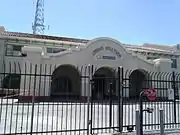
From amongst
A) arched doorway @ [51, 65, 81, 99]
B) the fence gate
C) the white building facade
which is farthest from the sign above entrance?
the fence gate

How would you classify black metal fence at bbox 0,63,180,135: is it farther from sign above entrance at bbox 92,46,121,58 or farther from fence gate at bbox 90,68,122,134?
sign above entrance at bbox 92,46,121,58

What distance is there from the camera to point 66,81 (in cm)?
3256

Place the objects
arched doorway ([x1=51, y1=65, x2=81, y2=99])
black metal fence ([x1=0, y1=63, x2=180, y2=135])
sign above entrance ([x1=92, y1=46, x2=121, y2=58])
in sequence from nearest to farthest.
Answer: black metal fence ([x1=0, y1=63, x2=180, y2=135])
sign above entrance ([x1=92, y1=46, x2=121, y2=58])
arched doorway ([x1=51, y1=65, x2=81, y2=99])

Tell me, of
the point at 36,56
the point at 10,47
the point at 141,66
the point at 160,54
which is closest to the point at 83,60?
the point at 36,56

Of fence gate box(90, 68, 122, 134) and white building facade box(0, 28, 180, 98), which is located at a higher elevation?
white building facade box(0, 28, 180, 98)

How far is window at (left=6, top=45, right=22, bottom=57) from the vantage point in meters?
33.3

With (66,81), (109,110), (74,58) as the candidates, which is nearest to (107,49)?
(74,58)

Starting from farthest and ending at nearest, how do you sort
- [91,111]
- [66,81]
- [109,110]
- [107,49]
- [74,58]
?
1. [66,81]
2. [107,49]
3. [74,58]
4. [109,110]
5. [91,111]

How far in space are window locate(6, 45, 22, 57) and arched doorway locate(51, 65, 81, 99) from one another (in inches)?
249

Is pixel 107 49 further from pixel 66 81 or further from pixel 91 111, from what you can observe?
pixel 91 111

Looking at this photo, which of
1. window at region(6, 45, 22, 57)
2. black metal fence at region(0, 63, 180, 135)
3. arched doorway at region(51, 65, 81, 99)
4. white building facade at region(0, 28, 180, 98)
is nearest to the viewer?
black metal fence at region(0, 63, 180, 135)

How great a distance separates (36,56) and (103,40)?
9.45 m

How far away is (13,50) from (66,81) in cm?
917

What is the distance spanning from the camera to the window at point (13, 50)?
33312mm
